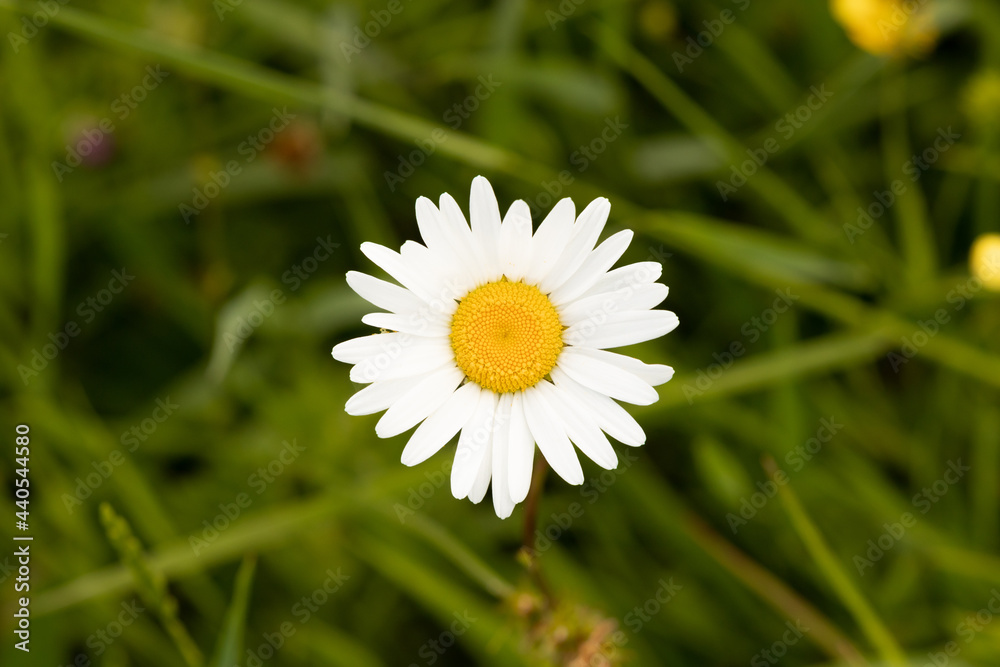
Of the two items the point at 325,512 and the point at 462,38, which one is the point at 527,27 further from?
the point at 325,512

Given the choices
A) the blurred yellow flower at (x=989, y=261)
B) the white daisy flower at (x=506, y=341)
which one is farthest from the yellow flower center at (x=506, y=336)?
the blurred yellow flower at (x=989, y=261)

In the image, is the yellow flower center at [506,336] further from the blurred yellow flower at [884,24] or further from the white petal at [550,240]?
the blurred yellow flower at [884,24]

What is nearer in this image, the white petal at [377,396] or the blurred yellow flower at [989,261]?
the white petal at [377,396]

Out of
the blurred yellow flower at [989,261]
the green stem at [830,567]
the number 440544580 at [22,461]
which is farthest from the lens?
the number 440544580 at [22,461]

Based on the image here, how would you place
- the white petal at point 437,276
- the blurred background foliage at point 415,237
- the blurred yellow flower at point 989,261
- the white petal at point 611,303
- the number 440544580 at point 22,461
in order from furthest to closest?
1. the number 440544580 at point 22,461
2. the blurred background foliage at point 415,237
3. the blurred yellow flower at point 989,261
4. the white petal at point 437,276
5. the white petal at point 611,303

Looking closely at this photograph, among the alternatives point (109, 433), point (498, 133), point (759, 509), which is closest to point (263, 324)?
point (109, 433)
